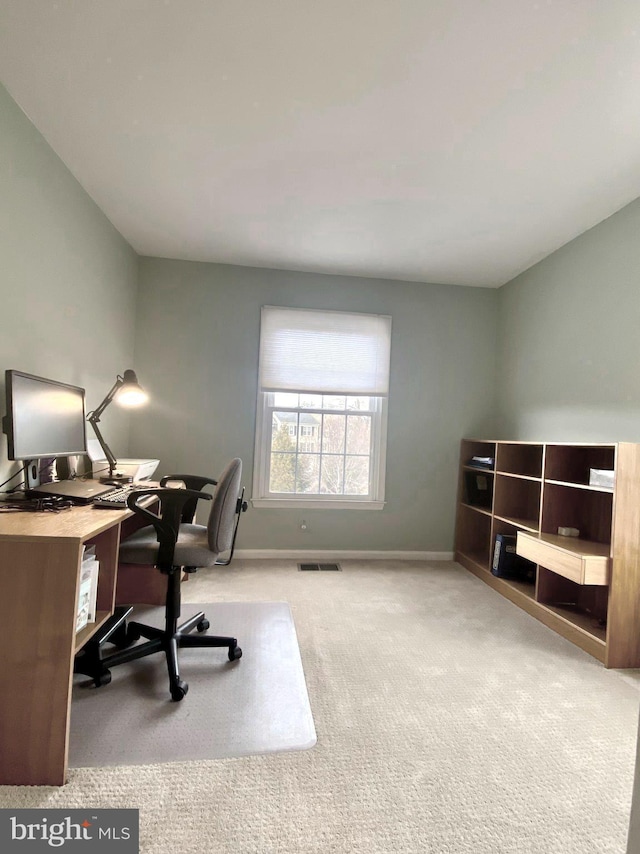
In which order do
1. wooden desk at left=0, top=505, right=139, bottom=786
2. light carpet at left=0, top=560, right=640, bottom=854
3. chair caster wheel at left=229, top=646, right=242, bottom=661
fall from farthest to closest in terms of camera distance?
chair caster wheel at left=229, top=646, right=242, bottom=661 < wooden desk at left=0, top=505, right=139, bottom=786 < light carpet at left=0, top=560, right=640, bottom=854

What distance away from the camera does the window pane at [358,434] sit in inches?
151

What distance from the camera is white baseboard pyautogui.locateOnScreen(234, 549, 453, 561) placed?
3.66m

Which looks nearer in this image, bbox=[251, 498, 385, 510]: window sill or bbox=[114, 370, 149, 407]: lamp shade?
bbox=[114, 370, 149, 407]: lamp shade

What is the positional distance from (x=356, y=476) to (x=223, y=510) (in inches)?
81.6

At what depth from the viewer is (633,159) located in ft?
6.88

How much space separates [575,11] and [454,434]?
294 centimetres

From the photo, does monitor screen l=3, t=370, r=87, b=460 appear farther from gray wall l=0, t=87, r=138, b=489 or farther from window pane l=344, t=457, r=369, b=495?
window pane l=344, t=457, r=369, b=495

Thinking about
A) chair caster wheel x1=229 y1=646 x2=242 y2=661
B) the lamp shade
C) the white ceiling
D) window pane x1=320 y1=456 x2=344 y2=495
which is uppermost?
the white ceiling

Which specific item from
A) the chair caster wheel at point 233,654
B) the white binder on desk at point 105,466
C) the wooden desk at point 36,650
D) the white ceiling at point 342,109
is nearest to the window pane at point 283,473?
the white binder on desk at point 105,466

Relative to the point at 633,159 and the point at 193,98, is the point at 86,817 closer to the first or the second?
the point at 193,98

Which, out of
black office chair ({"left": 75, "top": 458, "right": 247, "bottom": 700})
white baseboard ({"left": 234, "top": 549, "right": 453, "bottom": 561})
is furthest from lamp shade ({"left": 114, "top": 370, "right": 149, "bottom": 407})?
white baseboard ({"left": 234, "top": 549, "right": 453, "bottom": 561})

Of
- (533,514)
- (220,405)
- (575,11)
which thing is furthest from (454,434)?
(575,11)

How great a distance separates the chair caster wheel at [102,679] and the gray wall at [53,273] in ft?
3.21

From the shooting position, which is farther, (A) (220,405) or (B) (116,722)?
(A) (220,405)
